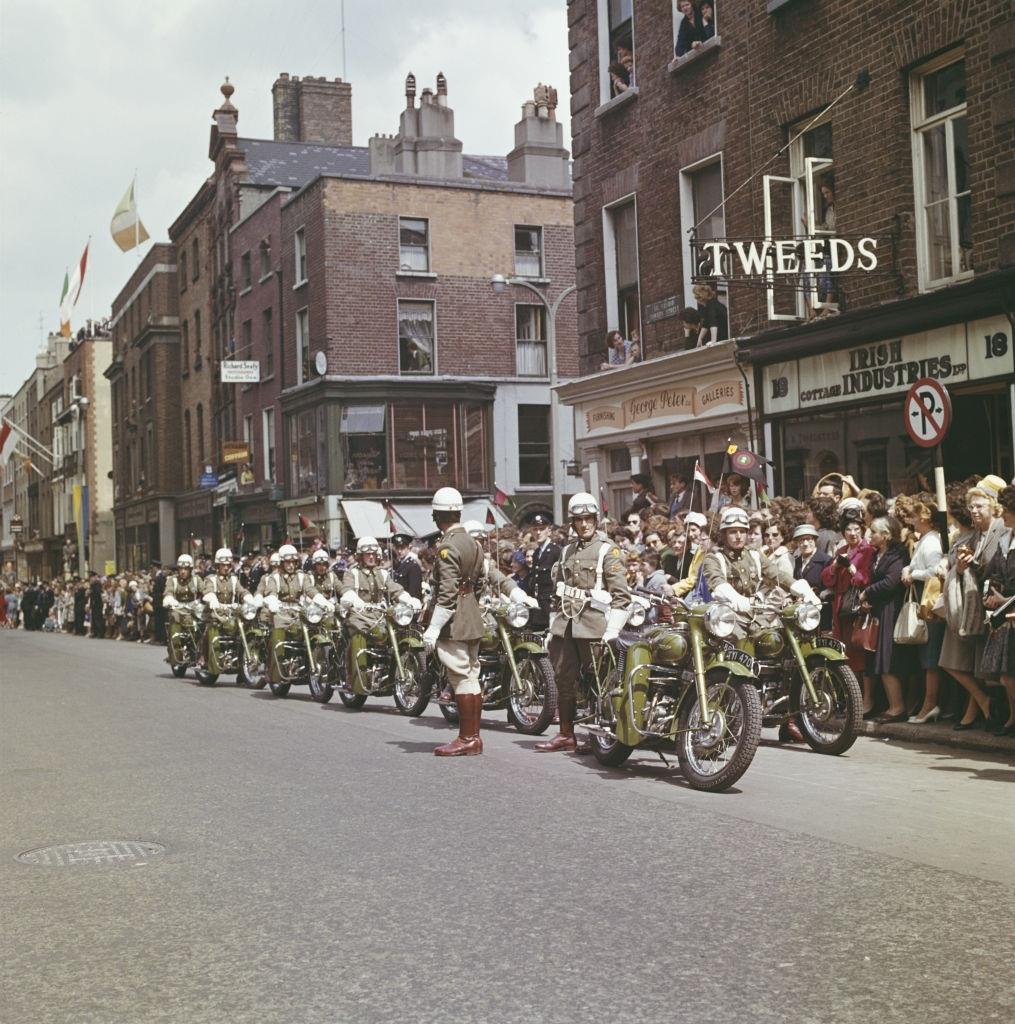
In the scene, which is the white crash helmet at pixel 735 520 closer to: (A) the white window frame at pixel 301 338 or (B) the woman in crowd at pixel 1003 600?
(B) the woman in crowd at pixel 1003 600

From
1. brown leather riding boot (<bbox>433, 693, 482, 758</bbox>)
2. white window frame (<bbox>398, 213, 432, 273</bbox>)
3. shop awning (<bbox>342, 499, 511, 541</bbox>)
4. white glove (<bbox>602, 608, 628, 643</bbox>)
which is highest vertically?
white window frame (<bbox>398, 213, 432, 273</bbox>)

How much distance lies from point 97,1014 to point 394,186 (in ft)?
118

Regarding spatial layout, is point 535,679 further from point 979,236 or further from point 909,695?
point 979,236

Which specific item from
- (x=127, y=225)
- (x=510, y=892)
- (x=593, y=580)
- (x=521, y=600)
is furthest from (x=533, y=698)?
(x=127, y=225)

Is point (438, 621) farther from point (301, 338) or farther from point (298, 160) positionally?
point (298, 160)

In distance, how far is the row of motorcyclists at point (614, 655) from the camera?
9.49 m

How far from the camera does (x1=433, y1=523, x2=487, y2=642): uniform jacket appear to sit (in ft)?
37.2

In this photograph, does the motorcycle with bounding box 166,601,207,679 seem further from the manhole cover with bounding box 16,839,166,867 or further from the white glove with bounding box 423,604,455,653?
the manhole cover with bounding box 16,839,166,867

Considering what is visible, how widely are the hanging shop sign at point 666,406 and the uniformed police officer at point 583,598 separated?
28.1 feet

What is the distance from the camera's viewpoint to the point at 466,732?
11.1 metres

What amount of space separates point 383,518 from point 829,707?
89.5ft

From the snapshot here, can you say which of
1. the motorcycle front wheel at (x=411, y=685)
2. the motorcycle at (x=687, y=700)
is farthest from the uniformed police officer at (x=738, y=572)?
the motorcycle front wheel at (x=411, y=685)

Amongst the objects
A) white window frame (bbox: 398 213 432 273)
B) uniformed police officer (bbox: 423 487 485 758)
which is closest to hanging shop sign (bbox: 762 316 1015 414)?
uniformed police officer (bbox: 423 487 485 758)

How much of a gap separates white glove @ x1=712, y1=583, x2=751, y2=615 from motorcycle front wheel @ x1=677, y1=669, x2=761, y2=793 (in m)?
0.59
